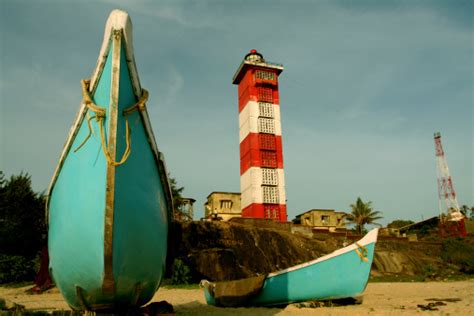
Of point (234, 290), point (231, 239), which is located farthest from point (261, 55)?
point (234, 290)

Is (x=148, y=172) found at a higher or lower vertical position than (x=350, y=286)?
higher

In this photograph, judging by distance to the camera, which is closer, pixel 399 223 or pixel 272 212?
pixel 272 212

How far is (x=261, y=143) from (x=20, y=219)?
22.9m

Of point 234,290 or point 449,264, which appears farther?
point 449,264

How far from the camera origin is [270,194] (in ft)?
122

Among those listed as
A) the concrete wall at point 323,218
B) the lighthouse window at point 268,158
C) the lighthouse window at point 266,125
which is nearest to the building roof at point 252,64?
the lighthouse window at point 266,125

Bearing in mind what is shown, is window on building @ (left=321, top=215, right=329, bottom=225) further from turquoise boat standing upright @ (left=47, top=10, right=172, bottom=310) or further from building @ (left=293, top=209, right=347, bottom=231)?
turquoise boat standing upright @ (left=47, top=10, right=172, bottom=310)

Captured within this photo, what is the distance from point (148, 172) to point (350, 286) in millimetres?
5601

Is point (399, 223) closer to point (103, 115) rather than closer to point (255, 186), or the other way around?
point (255, 186)

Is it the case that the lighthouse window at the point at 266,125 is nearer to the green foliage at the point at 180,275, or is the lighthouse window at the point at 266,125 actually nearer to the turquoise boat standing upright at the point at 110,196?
the green foliage at the point at 180,275

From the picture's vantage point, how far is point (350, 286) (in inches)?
332

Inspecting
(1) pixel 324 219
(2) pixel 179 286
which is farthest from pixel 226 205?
(2) pixel 179 286

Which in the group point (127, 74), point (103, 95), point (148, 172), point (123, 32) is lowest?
point (148, 172)

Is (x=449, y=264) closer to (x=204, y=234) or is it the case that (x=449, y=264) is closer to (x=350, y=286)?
(x=204, y=234)
